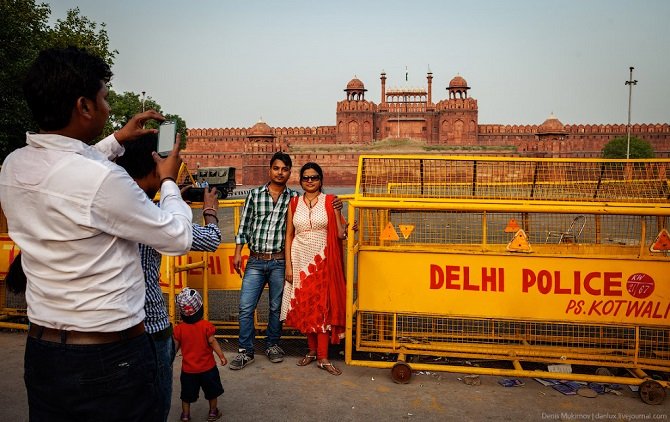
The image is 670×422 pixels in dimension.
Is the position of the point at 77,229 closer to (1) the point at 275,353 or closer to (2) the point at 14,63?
(1) the point at 275,353

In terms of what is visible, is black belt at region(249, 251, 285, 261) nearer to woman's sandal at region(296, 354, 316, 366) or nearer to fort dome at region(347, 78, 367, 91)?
woman's sandal at region(296, 354, 316, 366)

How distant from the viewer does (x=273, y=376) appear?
3.65 m

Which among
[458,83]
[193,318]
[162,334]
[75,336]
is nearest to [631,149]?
[458,83]

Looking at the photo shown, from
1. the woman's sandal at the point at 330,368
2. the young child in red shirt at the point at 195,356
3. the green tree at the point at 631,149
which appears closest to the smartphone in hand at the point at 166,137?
the young child in red shirt at the point at 195,356

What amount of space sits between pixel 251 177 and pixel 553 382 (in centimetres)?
4439

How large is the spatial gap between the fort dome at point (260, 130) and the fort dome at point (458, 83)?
21260 millimetres

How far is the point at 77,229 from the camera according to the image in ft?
4.46

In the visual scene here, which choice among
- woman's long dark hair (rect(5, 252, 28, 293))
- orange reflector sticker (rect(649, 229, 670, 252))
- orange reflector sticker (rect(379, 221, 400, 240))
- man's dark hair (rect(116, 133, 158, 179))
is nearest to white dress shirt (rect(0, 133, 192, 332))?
woman's long dark hair (rect(5, 252, 28, 293))

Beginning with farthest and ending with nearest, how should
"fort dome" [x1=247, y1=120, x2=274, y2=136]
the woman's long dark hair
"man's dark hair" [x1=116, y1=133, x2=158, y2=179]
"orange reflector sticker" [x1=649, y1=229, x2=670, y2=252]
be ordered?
"fort dome" [x1=247, y1=120, x2=274, y2=136]
"orange reflector sticker" [x1=649, y1=229, x2=670, y2=252]
"man's dark hair" [x1=116, y1=133, x2=158, y2=179]
the woman's long dark hair

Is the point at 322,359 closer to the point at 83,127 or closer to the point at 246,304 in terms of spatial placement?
the point at 246,304

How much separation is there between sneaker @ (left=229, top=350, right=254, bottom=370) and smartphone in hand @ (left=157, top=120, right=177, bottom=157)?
2.40 metres

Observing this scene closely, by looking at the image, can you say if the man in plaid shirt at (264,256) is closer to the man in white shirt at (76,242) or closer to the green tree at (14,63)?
the man in white shirt at (76,242)

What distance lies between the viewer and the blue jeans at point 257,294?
3881mm

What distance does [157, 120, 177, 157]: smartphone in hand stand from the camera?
1.80m
